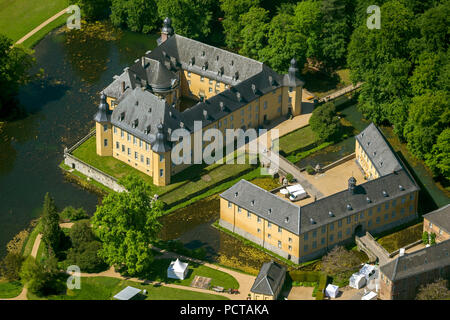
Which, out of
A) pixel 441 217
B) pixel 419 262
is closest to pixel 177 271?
pixel 419 262

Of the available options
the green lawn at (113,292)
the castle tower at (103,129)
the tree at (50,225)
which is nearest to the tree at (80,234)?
the tree at (50,225)

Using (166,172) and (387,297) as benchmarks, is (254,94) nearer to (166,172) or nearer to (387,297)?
(166,172)

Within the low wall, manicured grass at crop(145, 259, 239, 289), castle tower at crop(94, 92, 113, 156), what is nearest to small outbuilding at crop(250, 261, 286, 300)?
manicured grass at crop(145, 259, 239, 289)

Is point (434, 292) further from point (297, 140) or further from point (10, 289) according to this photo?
point (10, 289)

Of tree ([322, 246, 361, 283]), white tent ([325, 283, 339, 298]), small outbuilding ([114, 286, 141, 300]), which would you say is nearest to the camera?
small outbuilding ([114, 286, 141, 300])

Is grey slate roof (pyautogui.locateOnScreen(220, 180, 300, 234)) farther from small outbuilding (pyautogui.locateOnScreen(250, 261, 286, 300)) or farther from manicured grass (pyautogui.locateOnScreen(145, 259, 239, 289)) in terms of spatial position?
manicured grass (pyautogui.locateOnScreen(145, 259, 239, 289))

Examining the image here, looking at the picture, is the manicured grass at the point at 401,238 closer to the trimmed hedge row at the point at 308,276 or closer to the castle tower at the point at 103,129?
the trimmed hedge row at the point at 308,276
